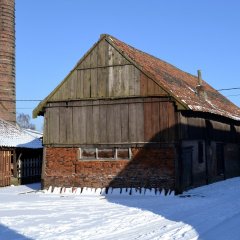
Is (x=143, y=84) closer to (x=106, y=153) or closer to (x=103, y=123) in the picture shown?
(x=103, y=123)

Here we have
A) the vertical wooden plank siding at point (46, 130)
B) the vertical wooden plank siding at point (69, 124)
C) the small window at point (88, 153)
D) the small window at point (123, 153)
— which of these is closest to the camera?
the small window at point (123, 153)

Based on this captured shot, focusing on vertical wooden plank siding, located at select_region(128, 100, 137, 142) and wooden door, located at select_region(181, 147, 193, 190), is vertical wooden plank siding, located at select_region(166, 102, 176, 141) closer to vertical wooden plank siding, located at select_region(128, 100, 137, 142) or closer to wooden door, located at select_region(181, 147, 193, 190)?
wooden door, located at select_region(181, 147, 193, 190)

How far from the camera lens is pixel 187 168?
19547 mm

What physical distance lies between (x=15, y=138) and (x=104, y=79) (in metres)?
9.55

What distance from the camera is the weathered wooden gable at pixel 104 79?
19.1 meters

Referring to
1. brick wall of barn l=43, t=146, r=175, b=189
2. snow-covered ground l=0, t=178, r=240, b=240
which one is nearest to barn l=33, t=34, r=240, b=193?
brick wall of barn l=43, t=146, r=175, b=189

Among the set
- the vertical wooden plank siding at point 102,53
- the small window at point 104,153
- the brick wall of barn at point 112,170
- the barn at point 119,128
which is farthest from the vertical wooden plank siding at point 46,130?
the vertical wooden plank siding at point 102,53

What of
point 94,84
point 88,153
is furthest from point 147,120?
point 88,153

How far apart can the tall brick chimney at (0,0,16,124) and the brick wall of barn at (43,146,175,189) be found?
45.5 feet

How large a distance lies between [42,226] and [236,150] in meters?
19.9

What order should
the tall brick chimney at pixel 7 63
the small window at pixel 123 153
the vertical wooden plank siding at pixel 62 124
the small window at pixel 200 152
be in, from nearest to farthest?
1. the small window at pixel 123 153
2. the vertical wooden plank siding at pixel 62 124
3. the small window at pixel 200 152
4. the tall brick chimney at pixel 7 63

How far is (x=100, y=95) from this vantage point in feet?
65.2

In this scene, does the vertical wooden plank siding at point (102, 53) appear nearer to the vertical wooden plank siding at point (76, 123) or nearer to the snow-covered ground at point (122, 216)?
the vertical wooden plank siding at point (76, 123)

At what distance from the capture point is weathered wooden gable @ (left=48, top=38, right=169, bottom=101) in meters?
19.1
